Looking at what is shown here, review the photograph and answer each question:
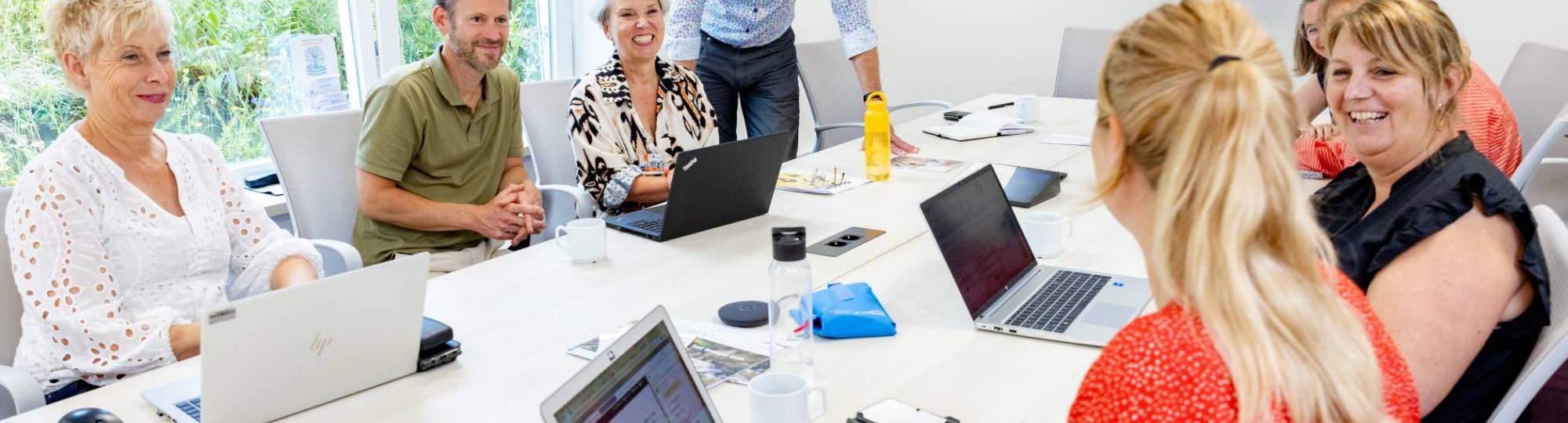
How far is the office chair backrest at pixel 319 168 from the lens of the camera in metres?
2.65

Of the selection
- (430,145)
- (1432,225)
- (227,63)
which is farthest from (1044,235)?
(227,63)

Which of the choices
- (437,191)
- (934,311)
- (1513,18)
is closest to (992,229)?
(934,311)

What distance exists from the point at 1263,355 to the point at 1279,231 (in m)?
0.11

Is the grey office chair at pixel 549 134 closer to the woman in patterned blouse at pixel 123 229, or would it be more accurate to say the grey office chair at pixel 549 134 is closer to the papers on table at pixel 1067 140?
the woman in patterned blouse at pixel 123 229

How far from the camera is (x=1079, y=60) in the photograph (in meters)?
4.61

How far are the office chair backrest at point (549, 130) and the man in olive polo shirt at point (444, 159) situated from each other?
471 millimetres

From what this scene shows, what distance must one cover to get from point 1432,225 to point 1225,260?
30.9 inches

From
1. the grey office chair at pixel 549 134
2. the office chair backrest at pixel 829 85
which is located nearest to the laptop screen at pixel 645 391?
the grey office chair at pixel 549 134

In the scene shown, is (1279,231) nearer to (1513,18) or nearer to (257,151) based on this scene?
(257,151)

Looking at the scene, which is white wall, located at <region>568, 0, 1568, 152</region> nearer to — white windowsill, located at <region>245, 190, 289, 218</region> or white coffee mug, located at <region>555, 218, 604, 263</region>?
white windowsill, located at <region>245, 190, 289, 218</region>

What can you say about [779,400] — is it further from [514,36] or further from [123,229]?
[514,36]

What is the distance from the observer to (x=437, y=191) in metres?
2.77

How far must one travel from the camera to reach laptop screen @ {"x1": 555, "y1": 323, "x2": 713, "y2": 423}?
1.03m

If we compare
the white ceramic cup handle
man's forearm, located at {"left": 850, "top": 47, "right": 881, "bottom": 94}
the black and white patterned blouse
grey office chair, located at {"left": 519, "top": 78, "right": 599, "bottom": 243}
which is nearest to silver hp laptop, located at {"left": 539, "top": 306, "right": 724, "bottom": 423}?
the white ceramic cup handle
